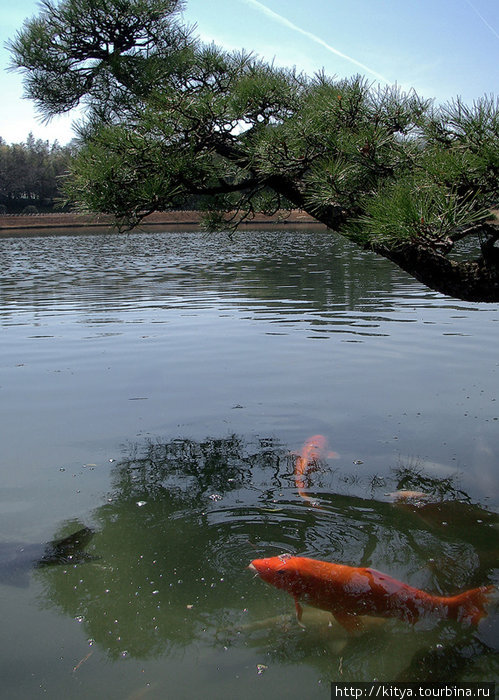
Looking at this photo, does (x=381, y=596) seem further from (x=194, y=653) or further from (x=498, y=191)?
(x=498, y=191)

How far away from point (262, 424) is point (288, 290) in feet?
33.3

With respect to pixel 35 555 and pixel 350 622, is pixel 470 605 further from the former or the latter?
pixel 35 555

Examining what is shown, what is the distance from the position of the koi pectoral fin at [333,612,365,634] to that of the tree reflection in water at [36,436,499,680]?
0.06 metres

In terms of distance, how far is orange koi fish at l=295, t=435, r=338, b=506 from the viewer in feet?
16.0


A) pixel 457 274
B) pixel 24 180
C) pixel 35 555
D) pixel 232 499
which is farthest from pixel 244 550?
pixel 24 180

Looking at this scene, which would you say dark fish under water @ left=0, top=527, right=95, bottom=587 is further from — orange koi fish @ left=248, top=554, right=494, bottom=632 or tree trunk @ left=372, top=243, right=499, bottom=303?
tree trunk @ left=372, top=243, right=499, bottom=303

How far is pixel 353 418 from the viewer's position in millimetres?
6391

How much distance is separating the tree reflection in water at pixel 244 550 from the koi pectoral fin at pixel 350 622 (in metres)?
0.06

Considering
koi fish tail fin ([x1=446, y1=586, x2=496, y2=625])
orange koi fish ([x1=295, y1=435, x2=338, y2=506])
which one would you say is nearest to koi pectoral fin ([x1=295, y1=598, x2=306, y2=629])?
koi fish tail fin ([x1=446, y1=586, x2=496, y2=625])

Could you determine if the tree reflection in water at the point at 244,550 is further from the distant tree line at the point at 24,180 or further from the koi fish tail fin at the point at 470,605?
the distant tree line at the point at 24,180

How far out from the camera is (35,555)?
3998mm

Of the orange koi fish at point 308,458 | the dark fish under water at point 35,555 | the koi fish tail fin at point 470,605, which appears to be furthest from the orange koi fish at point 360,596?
the dark fish under water at point 35,555

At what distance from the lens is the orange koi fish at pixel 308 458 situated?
16.0 feet

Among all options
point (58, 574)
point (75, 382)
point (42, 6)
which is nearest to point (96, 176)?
point (42, 6)
